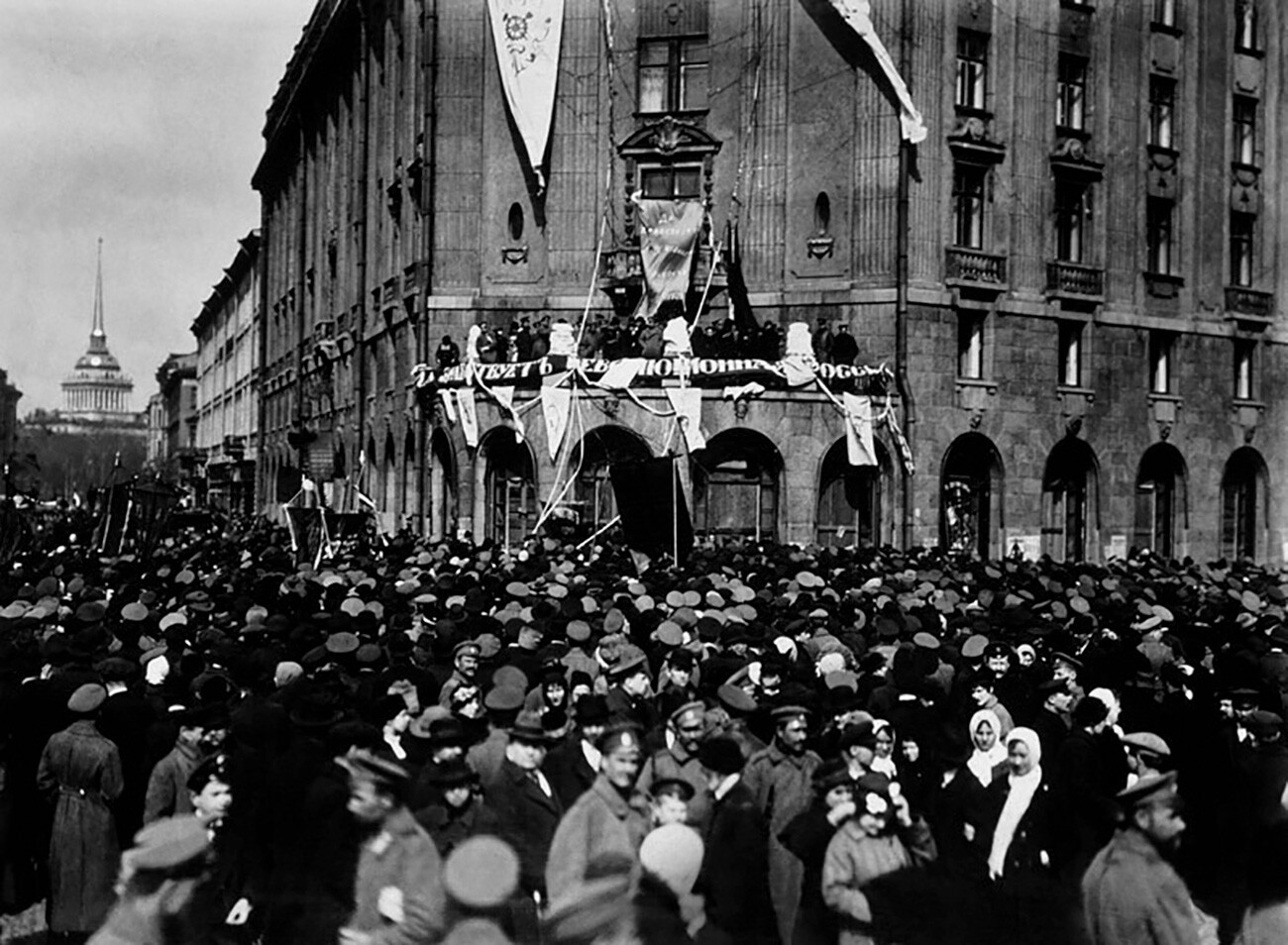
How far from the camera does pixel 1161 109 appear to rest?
39.2 metres

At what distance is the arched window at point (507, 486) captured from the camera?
35219 mm

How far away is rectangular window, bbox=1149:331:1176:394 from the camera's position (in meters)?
39.1

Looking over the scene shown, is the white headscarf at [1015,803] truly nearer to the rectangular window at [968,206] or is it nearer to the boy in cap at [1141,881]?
the boy in cap at [1141,881]

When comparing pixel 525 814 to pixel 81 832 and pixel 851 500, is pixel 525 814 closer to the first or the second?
pixel 81 832

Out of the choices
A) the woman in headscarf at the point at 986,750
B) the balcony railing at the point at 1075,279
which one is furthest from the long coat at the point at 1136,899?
the balcony railing at the point at 1075,279

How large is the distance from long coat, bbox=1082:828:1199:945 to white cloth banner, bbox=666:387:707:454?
86.2ft

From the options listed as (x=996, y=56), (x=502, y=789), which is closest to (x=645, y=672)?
(x=502, y=789)

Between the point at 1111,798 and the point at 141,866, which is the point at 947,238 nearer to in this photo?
the point at 1111,798

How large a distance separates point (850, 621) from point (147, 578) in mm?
8514

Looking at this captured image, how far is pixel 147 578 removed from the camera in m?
17.5

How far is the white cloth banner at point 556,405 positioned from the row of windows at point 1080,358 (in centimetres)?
960

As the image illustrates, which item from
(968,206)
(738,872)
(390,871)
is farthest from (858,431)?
(390,871)

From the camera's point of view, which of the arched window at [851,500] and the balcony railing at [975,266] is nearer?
the arched window at [851,500]

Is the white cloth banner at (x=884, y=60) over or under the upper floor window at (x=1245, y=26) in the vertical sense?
under
